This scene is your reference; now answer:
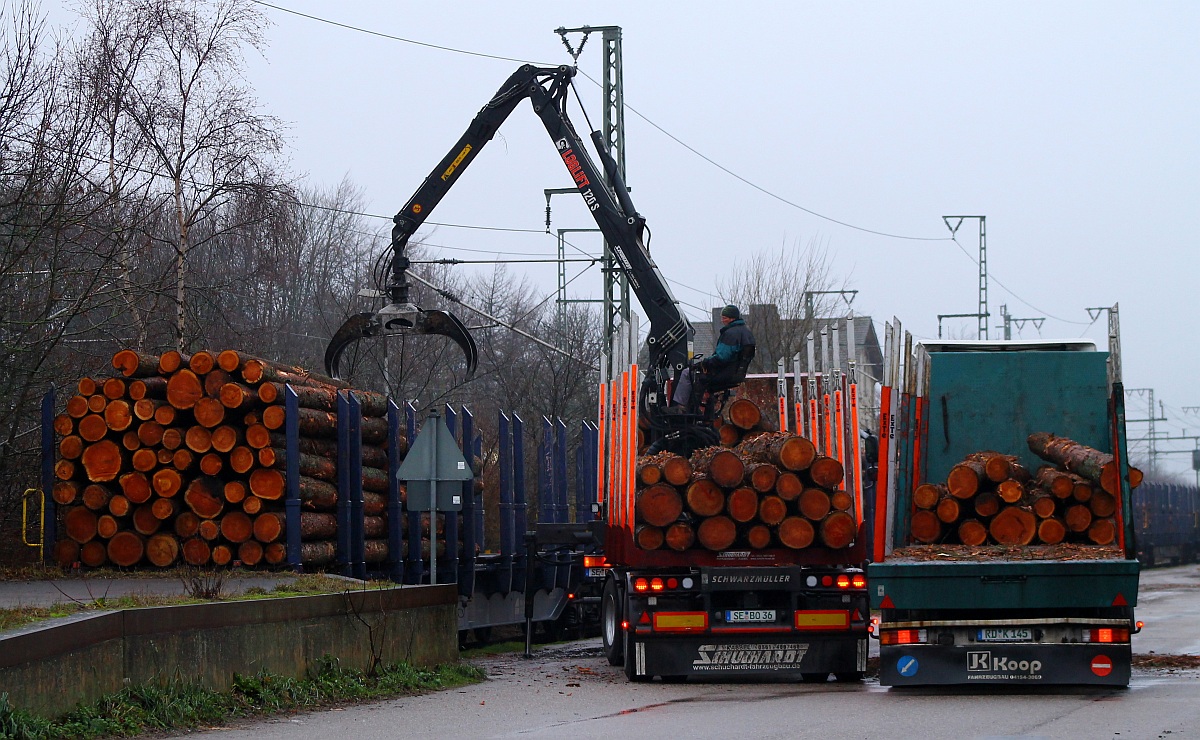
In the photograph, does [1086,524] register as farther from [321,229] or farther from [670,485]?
[321,229]

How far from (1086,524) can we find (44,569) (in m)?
10.1

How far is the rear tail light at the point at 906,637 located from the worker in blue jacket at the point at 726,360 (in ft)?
15.1

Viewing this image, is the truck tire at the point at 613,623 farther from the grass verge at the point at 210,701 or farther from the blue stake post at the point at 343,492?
the blue stake post at the point at 343,492

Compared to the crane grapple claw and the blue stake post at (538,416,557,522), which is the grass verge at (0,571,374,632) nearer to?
the crane grapple claw

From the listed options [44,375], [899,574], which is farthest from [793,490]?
[44,375]

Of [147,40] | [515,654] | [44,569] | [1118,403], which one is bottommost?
[515,654]

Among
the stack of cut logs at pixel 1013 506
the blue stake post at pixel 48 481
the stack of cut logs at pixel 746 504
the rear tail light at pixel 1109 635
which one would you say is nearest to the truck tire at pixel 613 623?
the stack of cut logs at pixel 746 504

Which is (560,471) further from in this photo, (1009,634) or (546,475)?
(1009,634)

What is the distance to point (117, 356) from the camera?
15.6 m

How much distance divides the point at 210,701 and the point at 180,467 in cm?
556

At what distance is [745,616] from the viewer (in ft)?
45.3

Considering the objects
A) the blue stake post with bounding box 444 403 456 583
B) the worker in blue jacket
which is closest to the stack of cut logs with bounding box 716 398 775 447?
the worker in blue jacket

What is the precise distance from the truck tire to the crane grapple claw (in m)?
3.56

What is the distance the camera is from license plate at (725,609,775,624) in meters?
13.8
